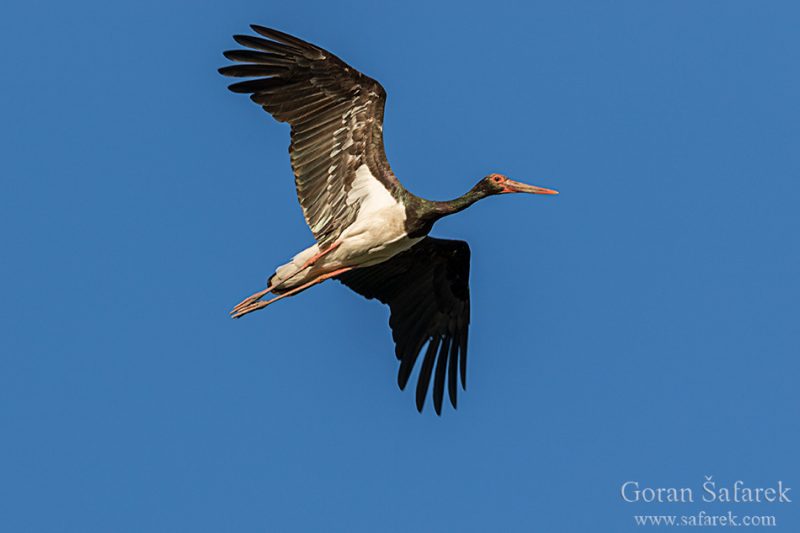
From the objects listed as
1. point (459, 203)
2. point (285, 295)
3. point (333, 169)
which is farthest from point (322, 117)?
point (285, 295)

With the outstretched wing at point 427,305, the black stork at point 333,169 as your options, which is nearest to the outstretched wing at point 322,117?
the black stork at point 333,169

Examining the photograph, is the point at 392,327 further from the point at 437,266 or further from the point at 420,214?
the point at 420,214

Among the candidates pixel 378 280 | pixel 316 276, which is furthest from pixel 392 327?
pixel 316 276

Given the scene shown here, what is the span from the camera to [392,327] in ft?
63.0

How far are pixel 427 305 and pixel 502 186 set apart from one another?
89.0 inches

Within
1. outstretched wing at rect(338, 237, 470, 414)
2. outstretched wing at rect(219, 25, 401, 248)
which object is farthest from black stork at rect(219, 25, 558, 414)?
outstretched wing at rect(338, 237, 470, 414)

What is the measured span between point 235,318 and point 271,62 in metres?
2.85

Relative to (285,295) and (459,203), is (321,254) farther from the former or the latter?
(459,203)

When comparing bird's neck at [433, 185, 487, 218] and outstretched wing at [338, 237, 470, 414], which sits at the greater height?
bird's neck at [433, 185, 487, 218]

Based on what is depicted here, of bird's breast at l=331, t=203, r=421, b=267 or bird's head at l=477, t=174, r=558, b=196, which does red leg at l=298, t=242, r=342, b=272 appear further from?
bird's head at l=477, t=174, r=558, b=196

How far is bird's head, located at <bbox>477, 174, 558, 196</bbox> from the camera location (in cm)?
1758

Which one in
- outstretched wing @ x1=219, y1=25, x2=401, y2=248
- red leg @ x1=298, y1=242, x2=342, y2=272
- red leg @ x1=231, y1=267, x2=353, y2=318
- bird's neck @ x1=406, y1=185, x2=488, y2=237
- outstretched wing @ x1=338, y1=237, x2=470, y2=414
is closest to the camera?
outstretched wing @ x1=219, y1=25, x2=401, y2=248

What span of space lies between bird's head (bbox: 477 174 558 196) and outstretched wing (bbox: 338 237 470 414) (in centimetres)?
132

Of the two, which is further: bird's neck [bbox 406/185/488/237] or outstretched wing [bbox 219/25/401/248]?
bird's neck [bbox 406/185/488/237]
